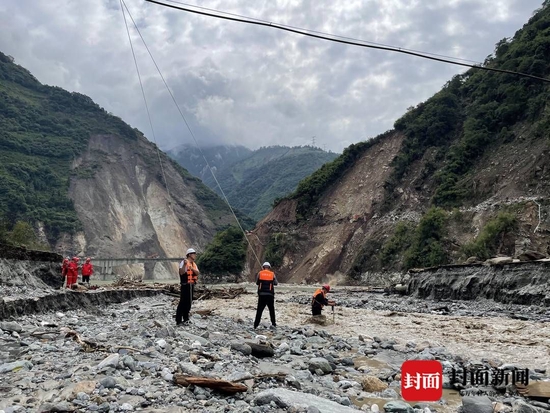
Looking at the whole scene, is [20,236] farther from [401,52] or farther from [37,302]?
[401,52]

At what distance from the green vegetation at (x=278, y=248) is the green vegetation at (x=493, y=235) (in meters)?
37.9

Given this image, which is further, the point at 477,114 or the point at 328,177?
the point at 328,177

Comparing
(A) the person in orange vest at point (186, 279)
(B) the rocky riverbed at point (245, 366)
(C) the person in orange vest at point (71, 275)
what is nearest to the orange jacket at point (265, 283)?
(B) the rocky riverbed at point (245, 366)

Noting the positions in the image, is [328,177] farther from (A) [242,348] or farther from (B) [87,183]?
(A) [242,348]

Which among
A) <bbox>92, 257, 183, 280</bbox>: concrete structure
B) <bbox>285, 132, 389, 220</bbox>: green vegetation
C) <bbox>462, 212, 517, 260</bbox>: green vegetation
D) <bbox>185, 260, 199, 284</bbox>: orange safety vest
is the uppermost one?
<bbox>285, 132, 389, 220</bbox>: green vegetation

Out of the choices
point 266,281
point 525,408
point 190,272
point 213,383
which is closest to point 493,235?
point 266,281

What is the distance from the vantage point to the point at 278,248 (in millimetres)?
73562

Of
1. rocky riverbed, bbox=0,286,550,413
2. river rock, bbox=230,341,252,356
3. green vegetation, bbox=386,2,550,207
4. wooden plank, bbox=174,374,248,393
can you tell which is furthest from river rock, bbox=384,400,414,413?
green vegetation, bbox=386,2,550,207

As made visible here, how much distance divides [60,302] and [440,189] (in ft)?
158

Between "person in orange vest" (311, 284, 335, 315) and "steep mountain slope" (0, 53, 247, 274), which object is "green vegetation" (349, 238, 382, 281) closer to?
"person in orange vest" (311, 284, 335, 315)

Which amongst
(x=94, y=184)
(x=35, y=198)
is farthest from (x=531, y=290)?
(x=94, y=184)

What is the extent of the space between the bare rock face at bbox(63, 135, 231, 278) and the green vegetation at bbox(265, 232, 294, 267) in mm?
35182

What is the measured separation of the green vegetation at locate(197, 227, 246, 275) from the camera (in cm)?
7606

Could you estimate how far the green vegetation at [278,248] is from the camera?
72438 millimetres
